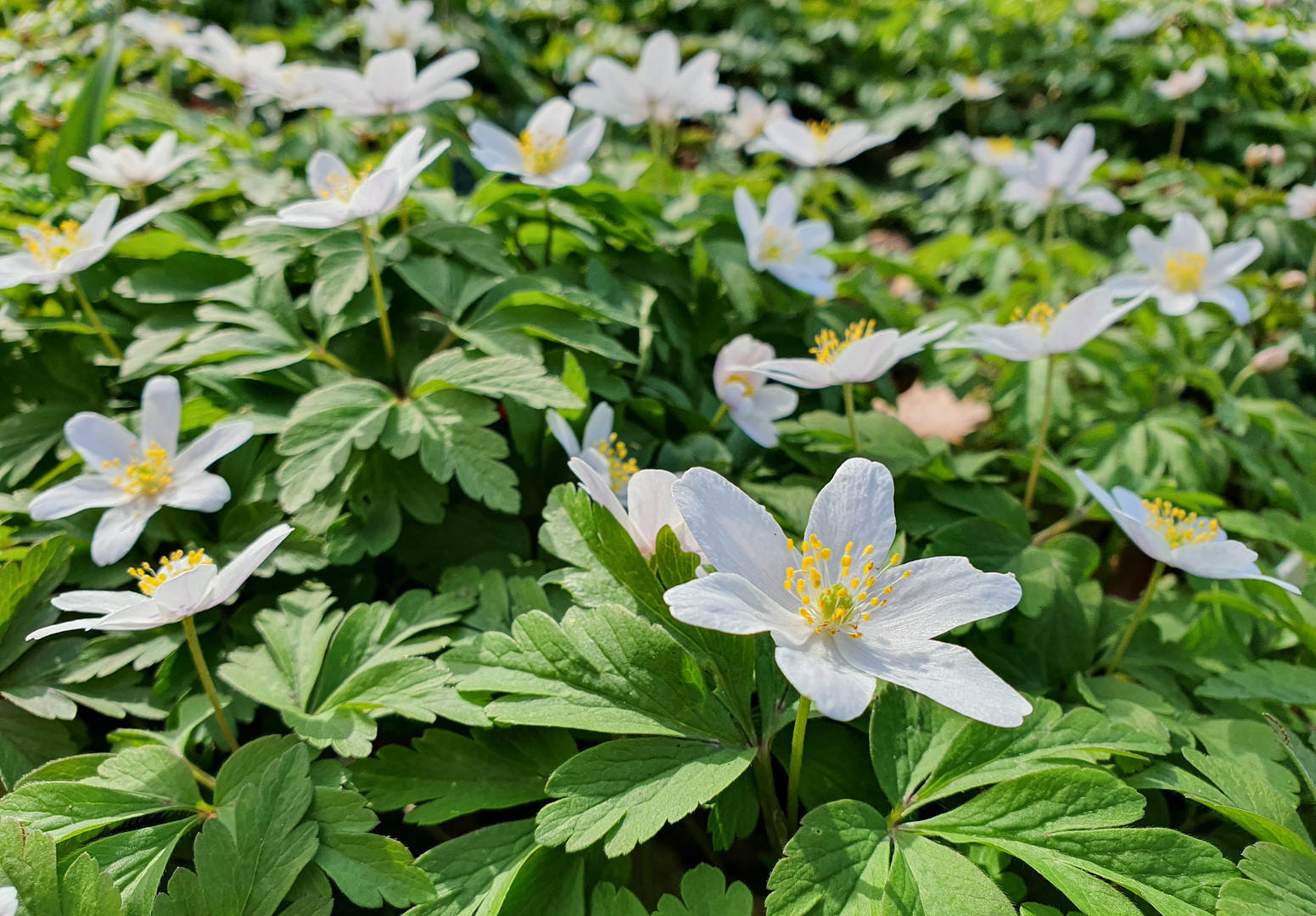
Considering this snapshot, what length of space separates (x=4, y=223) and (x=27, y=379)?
55 centimetres

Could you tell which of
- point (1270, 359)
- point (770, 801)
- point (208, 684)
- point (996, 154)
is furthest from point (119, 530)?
point (996, 154)

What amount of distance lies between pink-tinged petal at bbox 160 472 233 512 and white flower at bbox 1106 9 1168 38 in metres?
5.57

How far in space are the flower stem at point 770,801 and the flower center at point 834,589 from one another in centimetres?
30

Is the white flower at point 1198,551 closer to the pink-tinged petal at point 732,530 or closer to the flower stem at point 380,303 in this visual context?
the pink-tinged petal at point 732,530

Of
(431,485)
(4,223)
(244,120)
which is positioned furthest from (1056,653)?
(244,120)

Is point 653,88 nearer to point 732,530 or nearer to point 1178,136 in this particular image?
point 732,530

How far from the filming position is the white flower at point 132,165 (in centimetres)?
257

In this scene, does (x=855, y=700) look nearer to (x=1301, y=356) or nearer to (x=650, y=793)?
(x=650, y=793)

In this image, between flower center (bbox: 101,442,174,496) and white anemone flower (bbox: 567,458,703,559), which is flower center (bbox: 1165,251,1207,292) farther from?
flower center (bbox: 101,442,174,496)

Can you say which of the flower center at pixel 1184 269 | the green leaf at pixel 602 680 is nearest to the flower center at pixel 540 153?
the green leaf at pixel 602 680

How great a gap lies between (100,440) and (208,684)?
0.78 m

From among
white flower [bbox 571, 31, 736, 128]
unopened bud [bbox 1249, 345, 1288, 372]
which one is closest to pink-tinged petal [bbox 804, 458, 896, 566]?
white flower [bbox 571, 31, 736, 128]

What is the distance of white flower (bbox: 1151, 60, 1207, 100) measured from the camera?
4391 millimetres

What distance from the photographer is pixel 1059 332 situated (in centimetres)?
205
